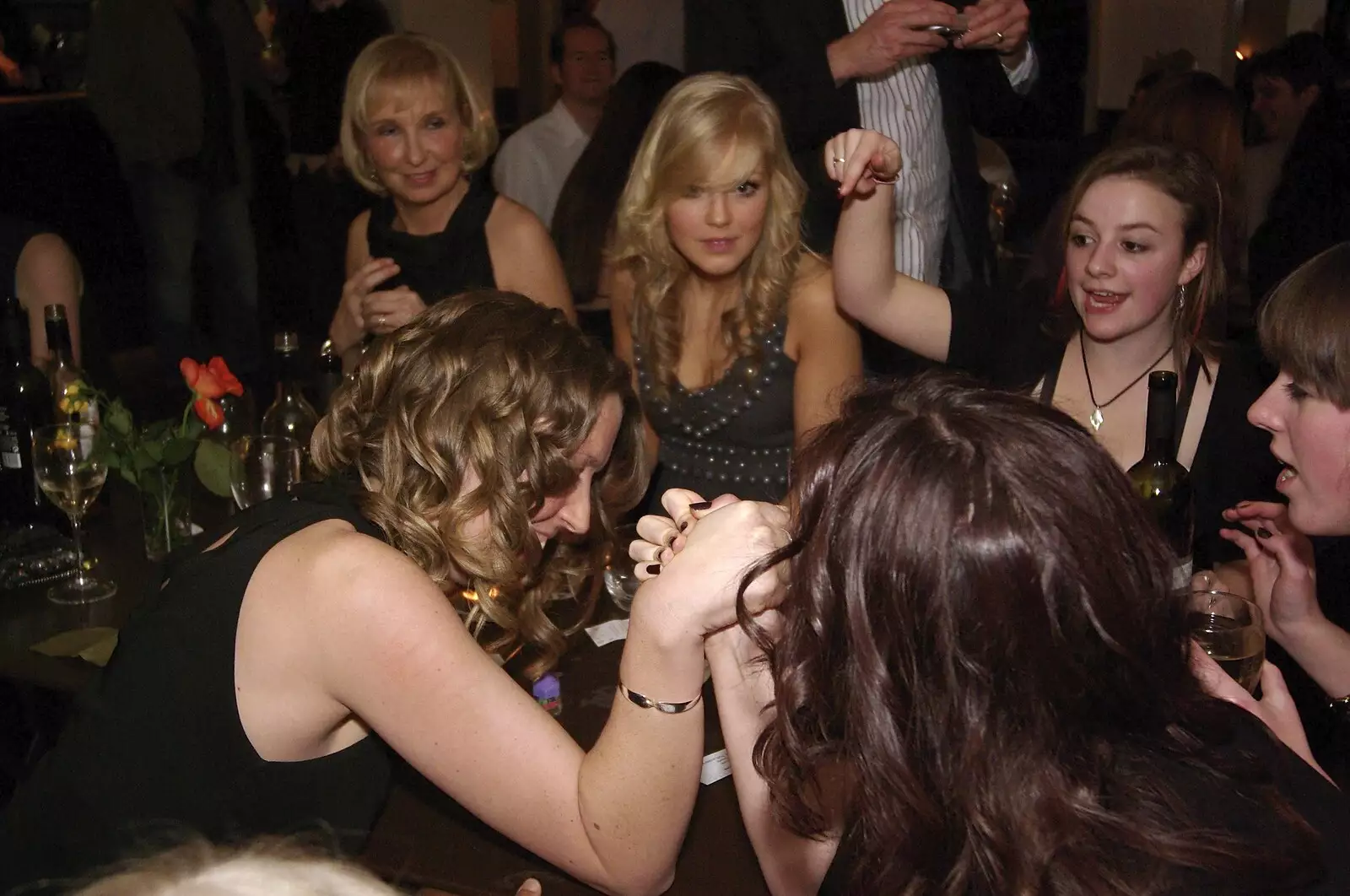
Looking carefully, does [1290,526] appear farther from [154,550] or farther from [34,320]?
[34,320]

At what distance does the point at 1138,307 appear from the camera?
2.02 metres

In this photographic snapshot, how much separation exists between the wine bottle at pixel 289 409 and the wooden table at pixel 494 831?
19.5 inches

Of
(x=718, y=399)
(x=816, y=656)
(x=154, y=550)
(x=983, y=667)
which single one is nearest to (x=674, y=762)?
(x=816, y=656)

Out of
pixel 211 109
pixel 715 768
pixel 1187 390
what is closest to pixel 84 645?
pixel 715 768

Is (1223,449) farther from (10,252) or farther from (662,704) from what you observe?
(10,252)

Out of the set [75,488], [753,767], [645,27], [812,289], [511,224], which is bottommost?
[753,767]

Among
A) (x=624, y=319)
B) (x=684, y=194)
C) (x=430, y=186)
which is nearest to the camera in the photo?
(x=684, y=194)

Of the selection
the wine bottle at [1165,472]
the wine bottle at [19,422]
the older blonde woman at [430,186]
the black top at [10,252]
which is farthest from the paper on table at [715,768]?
the black top at [10,252]

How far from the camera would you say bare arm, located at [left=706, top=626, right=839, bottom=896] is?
1.18 metres

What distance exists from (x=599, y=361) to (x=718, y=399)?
1.04 metres

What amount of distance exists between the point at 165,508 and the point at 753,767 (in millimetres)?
1194

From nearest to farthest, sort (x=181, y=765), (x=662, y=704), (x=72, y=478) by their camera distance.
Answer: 1. (x=662, y=704)
2. (x=181, y=765)
3. (x=72, y=478)

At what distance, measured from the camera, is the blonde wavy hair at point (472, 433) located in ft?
4.56

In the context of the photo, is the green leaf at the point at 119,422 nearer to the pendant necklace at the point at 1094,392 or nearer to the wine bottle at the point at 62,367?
the wine bottle at the point at 62,367
